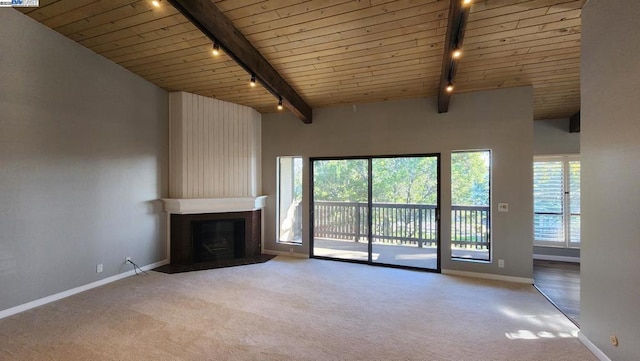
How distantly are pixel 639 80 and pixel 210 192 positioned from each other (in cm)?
524

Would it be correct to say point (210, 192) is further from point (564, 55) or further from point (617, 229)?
point (564, 55)

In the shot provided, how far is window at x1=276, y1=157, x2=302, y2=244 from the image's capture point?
5500 millimetres

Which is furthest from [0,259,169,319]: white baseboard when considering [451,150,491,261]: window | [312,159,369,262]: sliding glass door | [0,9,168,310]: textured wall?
[451,150,491,261]: window

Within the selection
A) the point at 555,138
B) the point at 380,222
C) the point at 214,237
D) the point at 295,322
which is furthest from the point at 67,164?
the point at 555,138

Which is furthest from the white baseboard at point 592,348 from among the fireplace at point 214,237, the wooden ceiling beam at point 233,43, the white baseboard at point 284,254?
the fireplace at point 214,237

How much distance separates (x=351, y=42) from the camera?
10.7 ft

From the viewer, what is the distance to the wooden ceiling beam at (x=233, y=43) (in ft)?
8.88

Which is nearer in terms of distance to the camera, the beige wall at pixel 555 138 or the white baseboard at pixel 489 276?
the white baseboard at pixel 489 276

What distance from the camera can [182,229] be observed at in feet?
15.5

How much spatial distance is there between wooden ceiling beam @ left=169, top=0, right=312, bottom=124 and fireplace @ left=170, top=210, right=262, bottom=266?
7.67 feet

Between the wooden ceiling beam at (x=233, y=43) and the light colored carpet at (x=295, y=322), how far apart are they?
2.85 metres

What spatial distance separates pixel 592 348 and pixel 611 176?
147 centimetres

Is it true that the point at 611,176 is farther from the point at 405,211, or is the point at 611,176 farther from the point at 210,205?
the point at 210,205

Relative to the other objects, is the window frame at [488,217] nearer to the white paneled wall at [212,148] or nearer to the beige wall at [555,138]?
the beige wall at [555,138]
